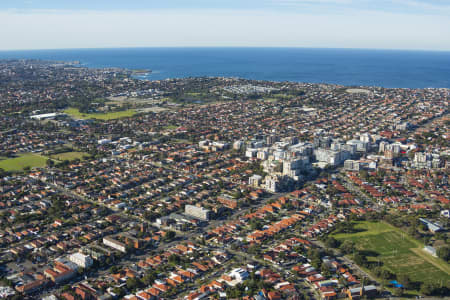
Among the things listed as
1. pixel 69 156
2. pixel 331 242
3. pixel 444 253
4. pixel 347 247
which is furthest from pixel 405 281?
pixel 69 156

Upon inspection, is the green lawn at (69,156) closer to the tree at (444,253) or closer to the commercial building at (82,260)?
the commercial building at (82,260)

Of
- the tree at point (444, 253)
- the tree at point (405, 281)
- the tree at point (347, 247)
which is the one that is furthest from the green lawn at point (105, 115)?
the tree at point (405, 281)

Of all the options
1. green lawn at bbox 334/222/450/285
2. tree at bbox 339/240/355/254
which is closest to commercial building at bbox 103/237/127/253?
tree at bbox 339/240/355/254

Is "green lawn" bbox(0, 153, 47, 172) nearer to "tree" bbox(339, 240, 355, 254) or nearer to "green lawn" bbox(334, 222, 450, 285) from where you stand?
"tree" bbox(339, 240, 355, 254)

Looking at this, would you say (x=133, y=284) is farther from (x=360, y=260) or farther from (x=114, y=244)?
(x=360, y=260)

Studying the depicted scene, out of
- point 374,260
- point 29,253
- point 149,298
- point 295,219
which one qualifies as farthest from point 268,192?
point 29,253

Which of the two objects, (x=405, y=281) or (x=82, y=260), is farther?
(x=82, y=260)
